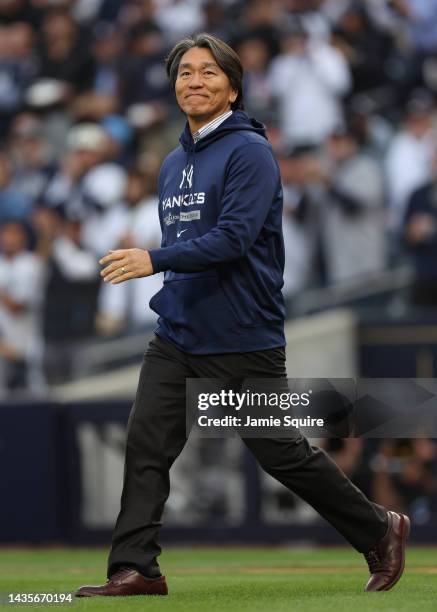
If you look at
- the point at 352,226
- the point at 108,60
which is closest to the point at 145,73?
the point at 108,60

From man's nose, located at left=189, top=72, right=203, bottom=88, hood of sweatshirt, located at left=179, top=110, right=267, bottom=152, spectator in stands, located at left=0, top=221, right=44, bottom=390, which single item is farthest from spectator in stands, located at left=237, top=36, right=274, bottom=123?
man's nose, located at left=189, top=72, right=203, bottom=88

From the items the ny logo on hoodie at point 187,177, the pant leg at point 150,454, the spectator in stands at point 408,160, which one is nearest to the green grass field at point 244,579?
the pant leg at point 150,454

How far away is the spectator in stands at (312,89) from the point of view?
1241cm

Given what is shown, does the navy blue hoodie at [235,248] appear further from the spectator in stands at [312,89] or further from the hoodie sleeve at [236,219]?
the spectator in stands at [312,89]

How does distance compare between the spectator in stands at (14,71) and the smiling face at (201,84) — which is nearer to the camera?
the smiling face at (201,84)

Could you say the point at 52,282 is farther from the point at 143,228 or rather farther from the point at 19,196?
the point at 19,196

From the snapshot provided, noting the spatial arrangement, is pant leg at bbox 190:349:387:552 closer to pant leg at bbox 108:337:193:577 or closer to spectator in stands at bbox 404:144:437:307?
pant leg at bbox 108:337:193:577

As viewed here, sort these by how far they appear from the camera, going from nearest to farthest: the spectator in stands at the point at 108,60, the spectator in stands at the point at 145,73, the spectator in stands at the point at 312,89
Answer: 1. the spectator in stands at the point at 312,89
2. the spectator in stands at the point at 145,73
3. the spectator in stands at the point at 108,60

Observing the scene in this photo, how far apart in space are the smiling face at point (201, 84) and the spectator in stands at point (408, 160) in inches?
246

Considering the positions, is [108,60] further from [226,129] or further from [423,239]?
[226,129]

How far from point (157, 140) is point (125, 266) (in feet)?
27.4

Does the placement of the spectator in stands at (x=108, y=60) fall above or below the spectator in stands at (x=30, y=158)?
above

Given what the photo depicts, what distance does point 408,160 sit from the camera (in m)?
11.5

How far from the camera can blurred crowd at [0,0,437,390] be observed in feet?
37.1
